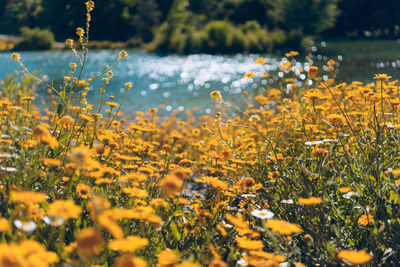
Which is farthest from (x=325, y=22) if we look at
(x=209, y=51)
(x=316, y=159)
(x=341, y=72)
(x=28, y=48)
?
(x=316, y=159)

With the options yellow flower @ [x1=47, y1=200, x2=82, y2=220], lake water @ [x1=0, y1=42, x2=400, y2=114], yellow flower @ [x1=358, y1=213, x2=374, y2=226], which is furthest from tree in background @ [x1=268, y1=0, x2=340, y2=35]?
yellow flower @ [x1=47, y1=200, x2=82, y2=220]

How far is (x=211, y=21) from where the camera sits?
34375 millimetres


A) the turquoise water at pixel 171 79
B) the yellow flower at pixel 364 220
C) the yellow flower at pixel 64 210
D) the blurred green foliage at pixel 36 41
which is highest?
the yellow flower at pixel 64 210

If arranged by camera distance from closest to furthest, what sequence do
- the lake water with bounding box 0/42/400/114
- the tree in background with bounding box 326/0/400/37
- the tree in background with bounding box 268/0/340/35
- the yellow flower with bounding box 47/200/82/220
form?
the yellow flower with bounding box 47/200/82/220, the lake water with bounding box 0/42/400/114, the tree in background with bounding box 268/0/340/35, the tree in background with bounding box 326/0/400/37

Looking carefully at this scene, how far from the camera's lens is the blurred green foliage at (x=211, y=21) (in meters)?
24.4

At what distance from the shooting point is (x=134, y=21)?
113 ft

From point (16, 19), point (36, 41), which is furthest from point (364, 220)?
point (16, 19)

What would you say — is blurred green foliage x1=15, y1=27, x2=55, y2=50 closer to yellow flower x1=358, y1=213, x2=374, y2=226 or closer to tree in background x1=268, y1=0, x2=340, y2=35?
tree in background x1=268, y1=0, x2=340, y2=35

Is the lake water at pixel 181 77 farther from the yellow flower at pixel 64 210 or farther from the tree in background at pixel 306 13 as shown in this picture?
the tree in background at pixel 306 13

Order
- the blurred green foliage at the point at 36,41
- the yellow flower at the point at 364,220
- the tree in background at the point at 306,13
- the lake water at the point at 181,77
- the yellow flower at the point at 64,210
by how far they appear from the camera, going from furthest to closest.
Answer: the tree in background at the point at 306,13
the blurred green foliage at the point at 36,41
the lake water at the point at 181,77
the yellow flower at the point at 364,220
the yellow flower at the point at 64,210

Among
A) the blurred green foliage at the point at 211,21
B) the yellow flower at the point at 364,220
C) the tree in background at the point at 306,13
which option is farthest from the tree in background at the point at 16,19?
the yellow flower at the point at 364,220

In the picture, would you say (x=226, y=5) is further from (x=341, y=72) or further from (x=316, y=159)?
(x=316, y=159)

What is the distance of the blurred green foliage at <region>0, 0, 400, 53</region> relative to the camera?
24.4 meters

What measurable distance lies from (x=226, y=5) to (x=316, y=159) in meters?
38.6
